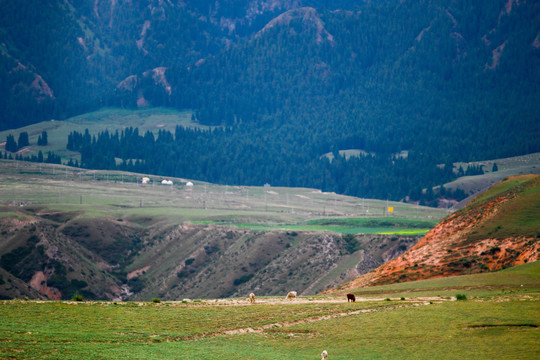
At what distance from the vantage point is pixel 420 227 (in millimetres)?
196750

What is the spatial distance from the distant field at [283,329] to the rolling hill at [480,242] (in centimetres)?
2492

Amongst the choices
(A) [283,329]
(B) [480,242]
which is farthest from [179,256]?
(A) [283,329]

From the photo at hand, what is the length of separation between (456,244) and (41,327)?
62.9 metres

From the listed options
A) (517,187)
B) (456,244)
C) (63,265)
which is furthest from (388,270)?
(63,265)

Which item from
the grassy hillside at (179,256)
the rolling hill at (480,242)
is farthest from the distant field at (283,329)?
the grassy hillside at (179,256)

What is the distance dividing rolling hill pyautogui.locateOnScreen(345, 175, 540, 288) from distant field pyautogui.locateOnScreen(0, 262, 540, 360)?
981 inches

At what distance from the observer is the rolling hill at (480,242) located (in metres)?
96.6

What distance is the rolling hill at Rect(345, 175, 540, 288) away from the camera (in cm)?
9662

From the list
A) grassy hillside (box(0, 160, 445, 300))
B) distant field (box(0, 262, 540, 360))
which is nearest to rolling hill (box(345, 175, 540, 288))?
distant field (box(0, 262, 540, 360))

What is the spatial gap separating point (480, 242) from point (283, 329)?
5020cm

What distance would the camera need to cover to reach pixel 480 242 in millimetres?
101562

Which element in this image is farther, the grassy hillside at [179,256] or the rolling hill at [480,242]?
the grassy hillside at [179,256]

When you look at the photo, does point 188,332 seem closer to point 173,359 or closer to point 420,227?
point 173,359

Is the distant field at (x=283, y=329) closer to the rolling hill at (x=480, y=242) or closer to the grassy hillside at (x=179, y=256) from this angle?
the rolling hill at (x=480, y=242)
